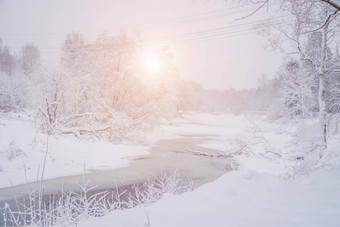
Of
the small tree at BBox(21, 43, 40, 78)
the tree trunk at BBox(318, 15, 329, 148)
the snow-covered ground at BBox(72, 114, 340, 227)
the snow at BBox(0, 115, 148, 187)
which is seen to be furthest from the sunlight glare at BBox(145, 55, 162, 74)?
the small tree at BBox(21, 43, 40, 78)

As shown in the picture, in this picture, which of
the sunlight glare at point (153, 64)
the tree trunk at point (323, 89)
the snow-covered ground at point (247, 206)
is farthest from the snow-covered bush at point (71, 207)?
the sunlight glare at point (153, 64)

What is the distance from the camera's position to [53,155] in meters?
14.6

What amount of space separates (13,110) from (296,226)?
34144mm

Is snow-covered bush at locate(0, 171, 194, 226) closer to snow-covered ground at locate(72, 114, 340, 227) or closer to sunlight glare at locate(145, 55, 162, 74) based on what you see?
snow-covered ground at locate(72, 114, 340, 227)

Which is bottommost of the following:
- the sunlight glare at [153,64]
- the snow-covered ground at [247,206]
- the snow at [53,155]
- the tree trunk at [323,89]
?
the snow at [53,155]

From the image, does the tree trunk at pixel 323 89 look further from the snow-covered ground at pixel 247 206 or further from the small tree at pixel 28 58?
the small tree at pixel 28 58

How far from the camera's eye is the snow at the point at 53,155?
39.8 feet

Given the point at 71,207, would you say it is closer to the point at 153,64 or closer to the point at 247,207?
the point at 247,207

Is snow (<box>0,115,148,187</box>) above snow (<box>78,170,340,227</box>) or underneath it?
underneath

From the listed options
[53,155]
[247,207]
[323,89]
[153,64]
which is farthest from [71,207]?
[153,64]

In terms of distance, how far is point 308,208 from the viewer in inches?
137

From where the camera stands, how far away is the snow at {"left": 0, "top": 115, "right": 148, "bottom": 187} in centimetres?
1215

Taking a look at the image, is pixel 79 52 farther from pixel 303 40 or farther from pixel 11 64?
pixel 11 64

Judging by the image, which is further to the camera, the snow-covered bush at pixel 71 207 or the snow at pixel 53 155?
the snow at pixel 53 155
